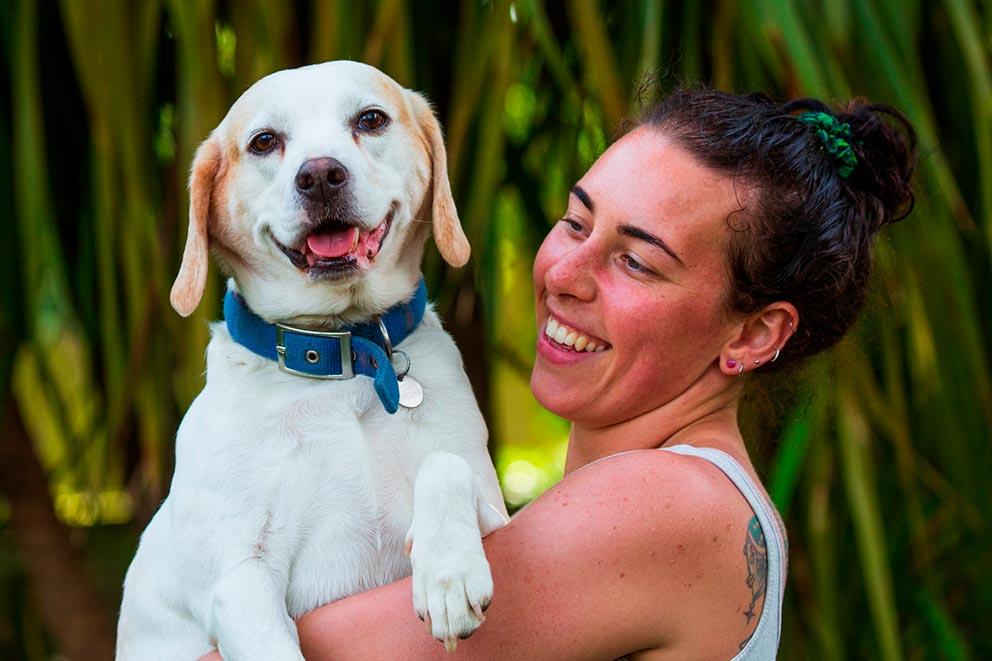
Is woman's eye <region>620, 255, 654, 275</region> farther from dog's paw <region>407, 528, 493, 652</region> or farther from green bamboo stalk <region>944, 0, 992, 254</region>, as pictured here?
green bamboo stalk <region>944, 0, 992, 254</region>

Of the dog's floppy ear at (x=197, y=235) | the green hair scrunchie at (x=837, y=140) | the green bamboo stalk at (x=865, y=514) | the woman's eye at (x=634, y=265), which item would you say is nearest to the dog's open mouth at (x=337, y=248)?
the dog's floppy ear at (x=197, y=235)

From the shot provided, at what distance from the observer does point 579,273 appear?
1.56m

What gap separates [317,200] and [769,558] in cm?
75

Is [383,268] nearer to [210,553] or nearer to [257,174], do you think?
[257,174]

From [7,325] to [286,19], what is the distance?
85 centimetres

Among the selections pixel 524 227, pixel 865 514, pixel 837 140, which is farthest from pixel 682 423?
pixel 524 227

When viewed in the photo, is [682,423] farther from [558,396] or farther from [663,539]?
[663,539]

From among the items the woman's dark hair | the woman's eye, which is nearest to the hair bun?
the woman's dark hair

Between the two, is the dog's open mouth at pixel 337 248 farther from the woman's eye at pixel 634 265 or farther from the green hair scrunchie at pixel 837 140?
the green hair scrunchie at pixel 837 140

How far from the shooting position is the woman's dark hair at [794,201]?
153 centimetres

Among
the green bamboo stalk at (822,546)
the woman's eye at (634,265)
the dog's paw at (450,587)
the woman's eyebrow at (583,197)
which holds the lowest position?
the green bamboo stalk at (822,546)

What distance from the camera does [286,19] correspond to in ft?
6.95

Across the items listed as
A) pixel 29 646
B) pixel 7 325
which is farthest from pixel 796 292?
pixel 29 646

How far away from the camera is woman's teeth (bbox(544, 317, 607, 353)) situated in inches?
63.3
